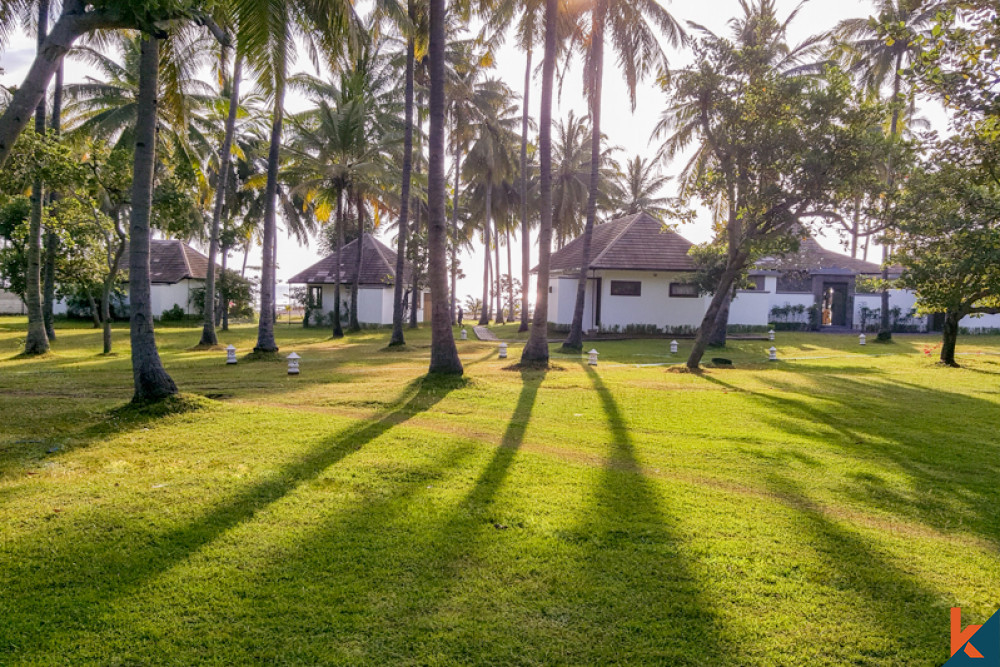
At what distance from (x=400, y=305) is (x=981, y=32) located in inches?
695

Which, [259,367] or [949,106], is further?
[259,367]

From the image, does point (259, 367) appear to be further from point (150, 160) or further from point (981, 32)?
point (981, 32)

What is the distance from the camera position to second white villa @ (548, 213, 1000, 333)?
26.9m

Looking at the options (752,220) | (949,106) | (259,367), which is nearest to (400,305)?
(259,367)

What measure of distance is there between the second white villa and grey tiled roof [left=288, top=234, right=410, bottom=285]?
30.7 feet

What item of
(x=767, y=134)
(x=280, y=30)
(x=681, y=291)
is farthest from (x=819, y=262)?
(x=280, y=30)

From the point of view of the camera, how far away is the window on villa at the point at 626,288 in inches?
1064

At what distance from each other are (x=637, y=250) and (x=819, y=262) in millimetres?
14034

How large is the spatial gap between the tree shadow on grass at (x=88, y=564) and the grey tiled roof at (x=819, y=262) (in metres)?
30.9

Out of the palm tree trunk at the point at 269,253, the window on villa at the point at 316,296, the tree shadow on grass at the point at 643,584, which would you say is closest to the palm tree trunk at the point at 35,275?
the palm tree trunk at the point at 269,253

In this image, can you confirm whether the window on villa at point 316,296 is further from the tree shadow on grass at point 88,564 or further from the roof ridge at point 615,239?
the tree shadow on grass at point 88,564

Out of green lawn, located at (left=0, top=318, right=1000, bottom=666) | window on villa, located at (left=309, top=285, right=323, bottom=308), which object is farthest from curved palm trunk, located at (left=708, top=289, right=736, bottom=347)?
window on villa, located at (left=309, top=285, right=323, bottom=308)

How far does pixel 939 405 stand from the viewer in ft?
35.2

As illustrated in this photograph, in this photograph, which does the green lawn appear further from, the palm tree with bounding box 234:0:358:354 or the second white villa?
the second white villa
